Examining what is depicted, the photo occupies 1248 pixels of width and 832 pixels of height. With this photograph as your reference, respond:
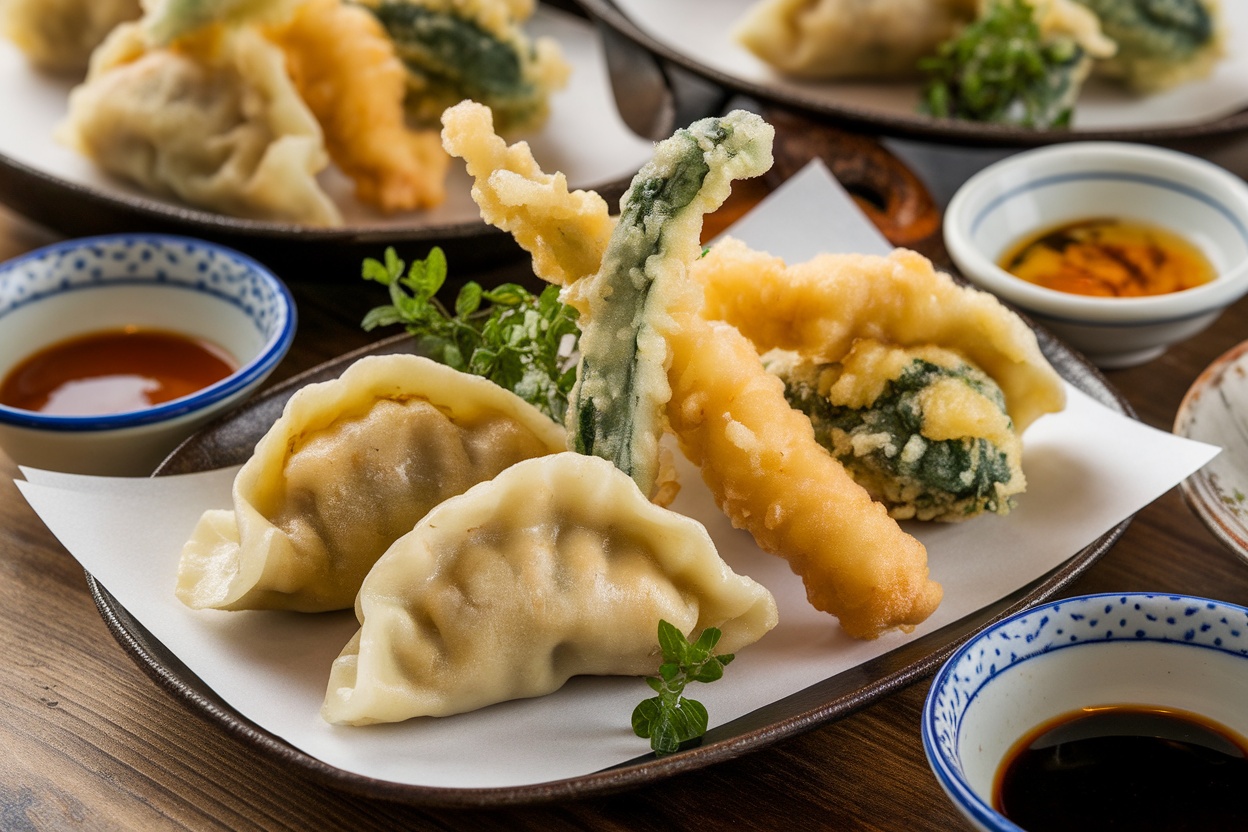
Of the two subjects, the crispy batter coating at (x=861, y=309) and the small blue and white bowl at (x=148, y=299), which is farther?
the small blue and white bowl at (x=148, y=299)

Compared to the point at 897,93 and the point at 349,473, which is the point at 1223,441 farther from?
the point at 897,93

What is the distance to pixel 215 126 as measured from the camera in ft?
12.5

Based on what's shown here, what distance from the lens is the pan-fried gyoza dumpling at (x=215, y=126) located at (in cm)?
375

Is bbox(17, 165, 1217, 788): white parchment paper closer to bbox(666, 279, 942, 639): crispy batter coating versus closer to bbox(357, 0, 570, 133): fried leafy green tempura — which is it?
bbox(666, 279, 942, 639): crispy batter coating

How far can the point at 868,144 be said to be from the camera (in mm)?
3994

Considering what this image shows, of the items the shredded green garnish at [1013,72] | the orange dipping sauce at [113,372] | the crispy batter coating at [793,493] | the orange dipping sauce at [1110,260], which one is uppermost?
the shredded green garnish at [1013,72]

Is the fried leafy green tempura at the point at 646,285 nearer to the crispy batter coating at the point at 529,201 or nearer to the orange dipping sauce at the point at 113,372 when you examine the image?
the crispy batter coating at the point at 529,201

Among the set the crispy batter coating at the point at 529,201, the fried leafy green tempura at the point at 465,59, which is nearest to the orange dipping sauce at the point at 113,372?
the crispy batter coating at the point at 529,201

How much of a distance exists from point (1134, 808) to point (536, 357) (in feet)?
4.69

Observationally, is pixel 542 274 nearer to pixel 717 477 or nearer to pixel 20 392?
pixel 717 477

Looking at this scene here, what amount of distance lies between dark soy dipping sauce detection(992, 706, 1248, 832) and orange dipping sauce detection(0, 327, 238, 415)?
207 cm

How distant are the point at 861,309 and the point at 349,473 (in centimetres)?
111

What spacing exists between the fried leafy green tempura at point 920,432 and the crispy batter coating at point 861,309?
2.1 inches

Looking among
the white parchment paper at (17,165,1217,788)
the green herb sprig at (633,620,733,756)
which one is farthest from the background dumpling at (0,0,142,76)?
the green herb sprig at (633,620,733,756)
